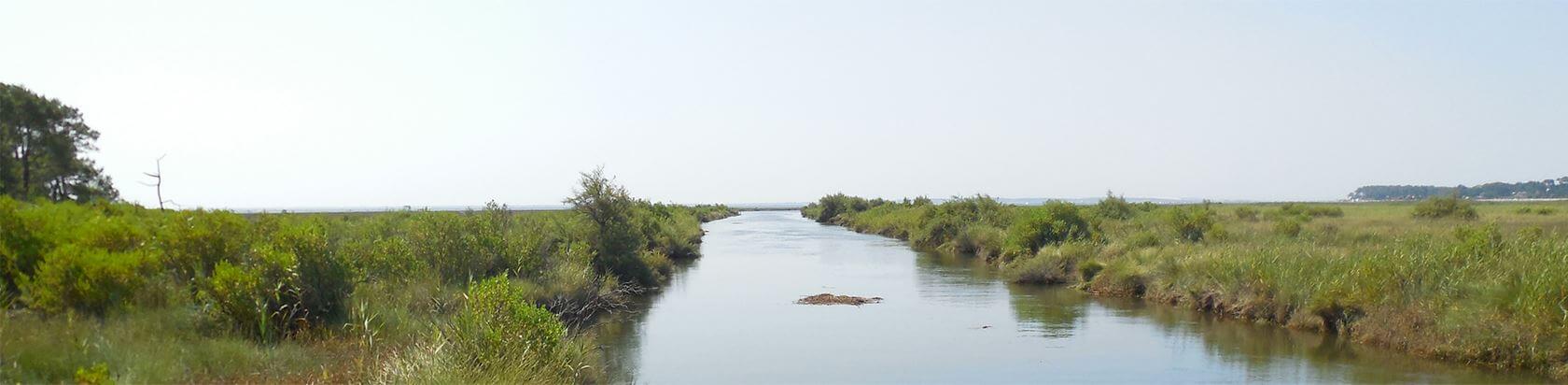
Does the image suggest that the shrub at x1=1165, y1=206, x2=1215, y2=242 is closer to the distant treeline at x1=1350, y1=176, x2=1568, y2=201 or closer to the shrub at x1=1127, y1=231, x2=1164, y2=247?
the shrub at x1=1127, y1=231, x2=1164, y2=247

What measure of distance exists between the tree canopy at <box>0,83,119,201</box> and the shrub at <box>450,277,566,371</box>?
33.5m

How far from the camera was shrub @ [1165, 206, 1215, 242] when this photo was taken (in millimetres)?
31495

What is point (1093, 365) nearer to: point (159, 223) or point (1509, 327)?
point (1509, 327)

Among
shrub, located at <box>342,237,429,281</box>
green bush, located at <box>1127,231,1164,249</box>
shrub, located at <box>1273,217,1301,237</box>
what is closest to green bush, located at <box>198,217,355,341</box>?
shrub, located at <box>342,237,429,281</box>

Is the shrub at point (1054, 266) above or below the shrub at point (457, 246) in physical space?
below

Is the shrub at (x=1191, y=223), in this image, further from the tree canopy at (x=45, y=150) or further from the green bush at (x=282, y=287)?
the tree canopy at (x=45, y=150)

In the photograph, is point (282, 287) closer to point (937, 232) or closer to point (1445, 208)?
point (937, 232)

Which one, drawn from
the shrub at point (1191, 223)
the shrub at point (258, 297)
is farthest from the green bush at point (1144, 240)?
the shrub at point (258, 297)

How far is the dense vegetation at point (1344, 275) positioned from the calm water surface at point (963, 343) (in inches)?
21.3

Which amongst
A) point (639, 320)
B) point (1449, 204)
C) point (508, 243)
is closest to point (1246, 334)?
point (639, 320)

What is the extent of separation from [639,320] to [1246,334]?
12448 mm

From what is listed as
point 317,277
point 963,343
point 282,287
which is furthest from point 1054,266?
point 282,287

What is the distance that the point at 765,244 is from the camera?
52812 millimetres

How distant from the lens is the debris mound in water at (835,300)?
24703mm
